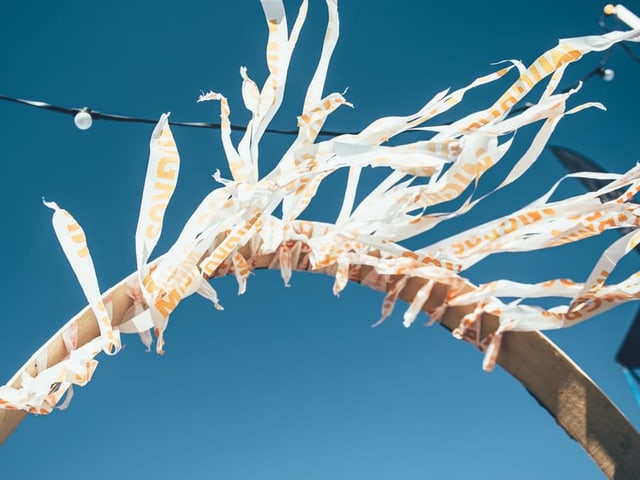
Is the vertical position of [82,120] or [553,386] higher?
[82,120]

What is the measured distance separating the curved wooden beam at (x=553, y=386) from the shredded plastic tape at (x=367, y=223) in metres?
0.01

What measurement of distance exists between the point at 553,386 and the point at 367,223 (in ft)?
0.99

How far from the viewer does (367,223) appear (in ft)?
2.57

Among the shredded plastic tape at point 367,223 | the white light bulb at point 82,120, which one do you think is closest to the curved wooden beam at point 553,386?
the shredded plastic tape at point 367,223

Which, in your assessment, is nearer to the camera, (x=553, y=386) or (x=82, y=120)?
(x=553, y=386)

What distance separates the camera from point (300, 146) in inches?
30.6

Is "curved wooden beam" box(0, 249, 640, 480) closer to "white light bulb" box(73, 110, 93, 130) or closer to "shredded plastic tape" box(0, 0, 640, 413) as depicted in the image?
"shredded plastic tape" box(0, 0, 640, 413)

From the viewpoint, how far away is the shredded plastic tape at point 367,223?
2.30ft

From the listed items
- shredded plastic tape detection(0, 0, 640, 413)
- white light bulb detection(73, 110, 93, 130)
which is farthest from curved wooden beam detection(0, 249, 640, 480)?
white light bulb detection(73, 110, 93, 130)

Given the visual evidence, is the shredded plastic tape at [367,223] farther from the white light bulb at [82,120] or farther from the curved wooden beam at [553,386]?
the white light bulb at [82,120]

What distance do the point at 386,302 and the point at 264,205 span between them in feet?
0.69

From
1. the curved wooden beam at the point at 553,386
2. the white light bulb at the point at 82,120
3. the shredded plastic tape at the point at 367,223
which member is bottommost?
the curved wooden beam at the point at 553,386

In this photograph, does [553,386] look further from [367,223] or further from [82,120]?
[82,120]

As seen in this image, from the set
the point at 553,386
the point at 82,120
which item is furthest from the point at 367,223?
the point at 82,120
